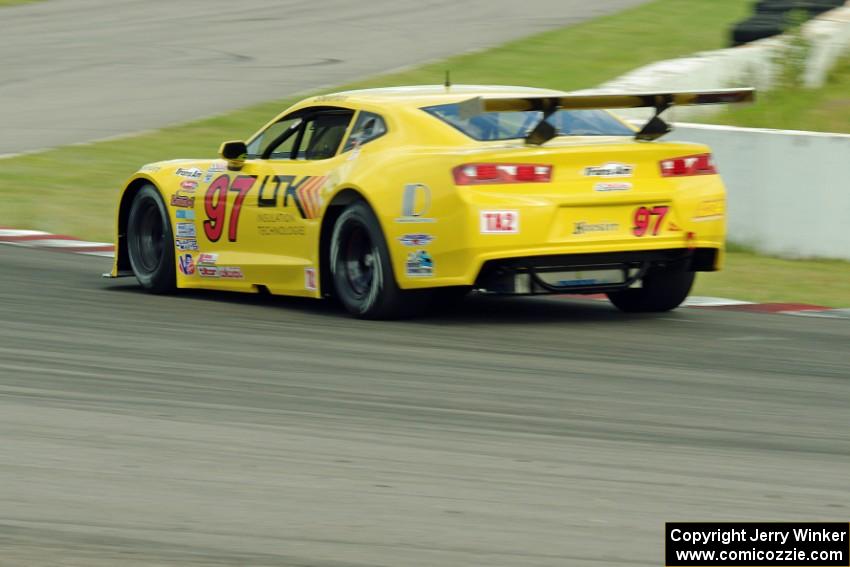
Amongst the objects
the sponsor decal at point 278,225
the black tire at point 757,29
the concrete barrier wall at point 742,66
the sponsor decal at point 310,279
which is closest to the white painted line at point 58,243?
the sponsor decal at point 278,225

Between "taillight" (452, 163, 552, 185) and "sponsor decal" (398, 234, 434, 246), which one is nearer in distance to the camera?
"taillight" (452, 163, 552, 185)

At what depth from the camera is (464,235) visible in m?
8.02

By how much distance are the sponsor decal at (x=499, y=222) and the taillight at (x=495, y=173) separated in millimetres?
167

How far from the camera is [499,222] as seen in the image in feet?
26.3

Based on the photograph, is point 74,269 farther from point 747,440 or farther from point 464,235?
point 747,440

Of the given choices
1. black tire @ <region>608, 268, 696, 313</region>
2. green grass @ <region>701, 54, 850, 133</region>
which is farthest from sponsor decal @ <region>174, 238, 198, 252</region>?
green grass @ <region>701, 54, 850, 133</region>

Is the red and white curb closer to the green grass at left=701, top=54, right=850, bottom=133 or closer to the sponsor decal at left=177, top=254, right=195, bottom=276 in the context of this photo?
the sponsor decal at left=177, top=254, right=195, bottom=276

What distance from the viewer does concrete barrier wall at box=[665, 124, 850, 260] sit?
38.2 ft

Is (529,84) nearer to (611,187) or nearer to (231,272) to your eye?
(231,272)

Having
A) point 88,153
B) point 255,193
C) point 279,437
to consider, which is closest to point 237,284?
point 255,193

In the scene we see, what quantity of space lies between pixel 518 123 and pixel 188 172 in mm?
2496

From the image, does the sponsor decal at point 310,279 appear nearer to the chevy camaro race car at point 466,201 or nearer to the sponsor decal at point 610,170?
the chevy camaro race car at point 466,201

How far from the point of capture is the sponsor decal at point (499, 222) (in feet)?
26.2

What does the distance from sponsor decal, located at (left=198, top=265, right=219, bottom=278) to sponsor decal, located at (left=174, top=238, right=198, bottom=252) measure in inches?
5.5
